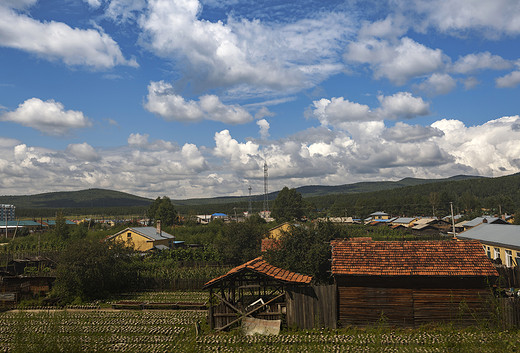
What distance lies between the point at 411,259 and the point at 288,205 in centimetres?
10569

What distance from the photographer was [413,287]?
19031 mm

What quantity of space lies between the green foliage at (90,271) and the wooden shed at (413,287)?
21260 mm

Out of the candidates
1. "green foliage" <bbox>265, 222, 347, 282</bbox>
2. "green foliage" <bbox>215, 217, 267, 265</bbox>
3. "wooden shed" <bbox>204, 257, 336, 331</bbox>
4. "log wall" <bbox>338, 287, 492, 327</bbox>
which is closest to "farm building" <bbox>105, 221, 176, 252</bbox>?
"green foliage" <bbox>215, 217, 267, 265</bbox>

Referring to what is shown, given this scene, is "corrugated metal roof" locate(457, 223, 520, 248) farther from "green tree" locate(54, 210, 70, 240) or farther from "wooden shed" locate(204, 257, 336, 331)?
"green tree" locate(54, 210, 70, 240)

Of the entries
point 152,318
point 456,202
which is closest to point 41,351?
point 152,318

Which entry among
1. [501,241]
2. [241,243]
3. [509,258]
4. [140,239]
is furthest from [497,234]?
[140,239]

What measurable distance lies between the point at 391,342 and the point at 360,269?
4003mm

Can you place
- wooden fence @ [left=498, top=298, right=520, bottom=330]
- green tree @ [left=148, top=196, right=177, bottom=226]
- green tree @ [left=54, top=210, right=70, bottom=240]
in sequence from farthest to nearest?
green tree @ [left=148, top=196, right=177, bottom=226] < green tree @ [left=54, top=210, right=70, bottom=240] < wooden fence @ [left=498, top=298, right=520, bottom=330]

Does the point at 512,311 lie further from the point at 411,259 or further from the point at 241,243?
the point at 241,243

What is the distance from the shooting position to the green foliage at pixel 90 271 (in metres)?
30.4

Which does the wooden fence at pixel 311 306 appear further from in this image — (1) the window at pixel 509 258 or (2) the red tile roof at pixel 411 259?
(1) the window at pixel 509 258

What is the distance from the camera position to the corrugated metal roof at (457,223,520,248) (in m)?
35.7

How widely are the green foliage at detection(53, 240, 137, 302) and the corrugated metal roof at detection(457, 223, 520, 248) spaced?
35097 millimetres

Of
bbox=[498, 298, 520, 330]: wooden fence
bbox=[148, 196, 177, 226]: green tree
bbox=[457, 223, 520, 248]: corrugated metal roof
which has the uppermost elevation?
bbox=[148, 196, 177, 226]: green tree
